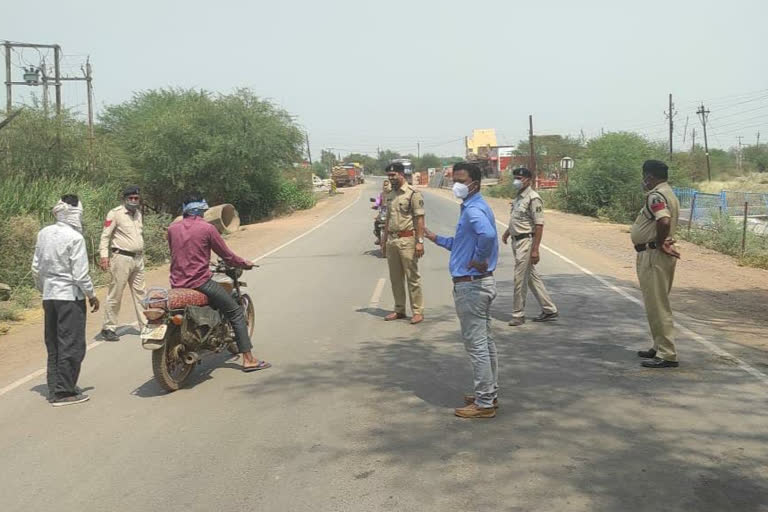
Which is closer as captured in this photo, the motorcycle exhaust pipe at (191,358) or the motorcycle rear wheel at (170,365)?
the motorcycle rear wheel at (170,365)

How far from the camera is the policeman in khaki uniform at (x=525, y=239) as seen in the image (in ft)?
26.6

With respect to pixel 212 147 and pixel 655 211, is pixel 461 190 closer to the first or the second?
pixel 655 211

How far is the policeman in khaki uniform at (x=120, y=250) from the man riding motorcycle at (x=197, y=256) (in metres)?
2.13

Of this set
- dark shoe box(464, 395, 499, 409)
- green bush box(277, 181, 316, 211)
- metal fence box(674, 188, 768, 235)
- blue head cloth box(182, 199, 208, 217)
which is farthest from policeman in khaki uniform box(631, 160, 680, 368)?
green bush box(277, 181, 316, 211)

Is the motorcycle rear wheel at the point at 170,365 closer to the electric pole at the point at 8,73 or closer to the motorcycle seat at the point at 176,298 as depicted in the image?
the motorcycle seat at the point at 176,298

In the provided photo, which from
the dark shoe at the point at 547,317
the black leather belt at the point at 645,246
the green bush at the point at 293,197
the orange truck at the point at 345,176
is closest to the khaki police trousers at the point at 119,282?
the dark shoe at the point at 547,317

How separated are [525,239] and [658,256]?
2.11 meters

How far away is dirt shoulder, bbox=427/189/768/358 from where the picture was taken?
27.1 feet

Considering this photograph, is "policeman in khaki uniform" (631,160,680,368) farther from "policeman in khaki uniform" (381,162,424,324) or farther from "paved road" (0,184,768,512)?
"policeman in khaki uniform" (381,162,424,324)

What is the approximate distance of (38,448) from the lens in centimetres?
475

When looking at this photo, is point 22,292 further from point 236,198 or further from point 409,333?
point 236,198

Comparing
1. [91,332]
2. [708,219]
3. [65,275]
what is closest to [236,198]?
[708,219]

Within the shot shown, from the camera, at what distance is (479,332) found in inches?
201

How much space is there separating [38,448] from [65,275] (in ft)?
5.42
